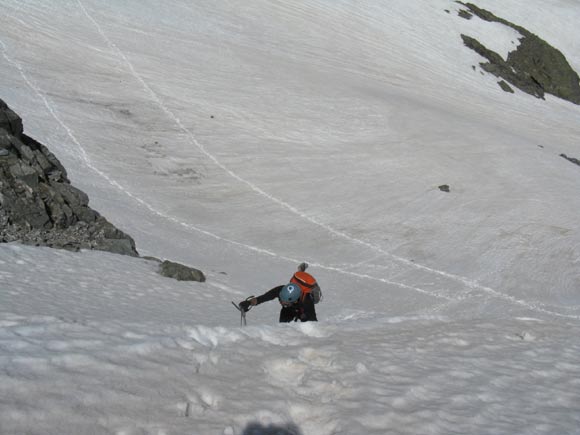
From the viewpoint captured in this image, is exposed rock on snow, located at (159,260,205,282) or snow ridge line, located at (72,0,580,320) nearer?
exposed rock on snow, located at (159,260,205,282)

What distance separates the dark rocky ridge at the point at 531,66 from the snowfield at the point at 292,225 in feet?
4.02

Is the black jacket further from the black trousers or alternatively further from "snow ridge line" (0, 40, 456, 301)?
"snow ridge line" (0, 40, 456, 301)

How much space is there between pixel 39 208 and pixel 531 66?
38.3 metres

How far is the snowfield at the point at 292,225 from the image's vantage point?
3.79m

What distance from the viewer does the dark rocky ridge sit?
38.5 metres

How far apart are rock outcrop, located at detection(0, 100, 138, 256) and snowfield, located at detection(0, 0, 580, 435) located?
1.14 metres

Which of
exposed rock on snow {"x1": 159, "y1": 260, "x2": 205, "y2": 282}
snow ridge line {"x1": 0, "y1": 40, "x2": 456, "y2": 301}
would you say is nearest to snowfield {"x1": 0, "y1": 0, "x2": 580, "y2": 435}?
snow ridge line {"x1": 0, "y1": 40, "x2": 456, "y2": 301}

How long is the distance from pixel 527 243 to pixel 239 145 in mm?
9915

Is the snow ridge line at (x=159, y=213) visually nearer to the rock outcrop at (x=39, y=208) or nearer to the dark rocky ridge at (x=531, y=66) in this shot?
the rock outcrop at (x=39, y=208)

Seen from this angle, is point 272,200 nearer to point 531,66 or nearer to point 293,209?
point 293,209

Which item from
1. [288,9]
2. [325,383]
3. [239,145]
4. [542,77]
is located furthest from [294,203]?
[542,77]

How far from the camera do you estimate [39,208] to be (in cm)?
987

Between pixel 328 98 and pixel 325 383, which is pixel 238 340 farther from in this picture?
pixel 328 98

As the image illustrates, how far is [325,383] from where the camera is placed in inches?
162
